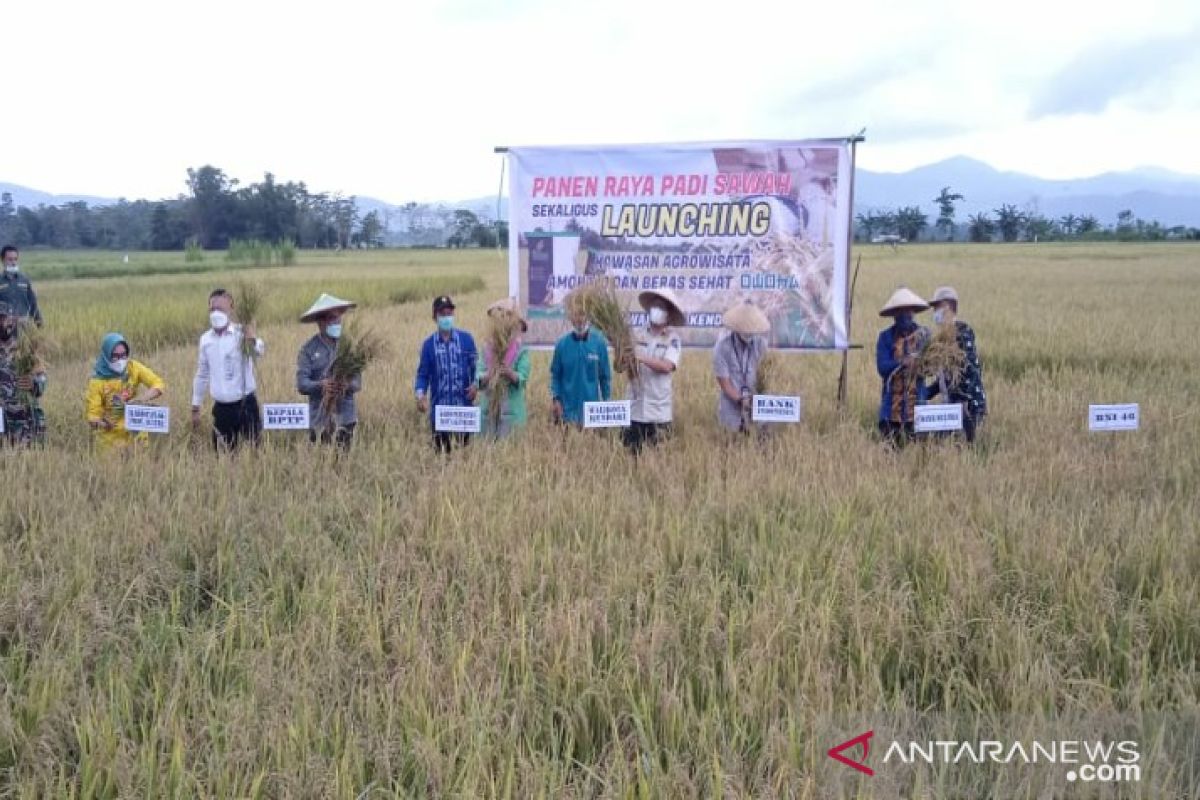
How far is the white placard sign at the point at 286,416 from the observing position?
595cm

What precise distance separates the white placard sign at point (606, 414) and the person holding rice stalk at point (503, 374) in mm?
692

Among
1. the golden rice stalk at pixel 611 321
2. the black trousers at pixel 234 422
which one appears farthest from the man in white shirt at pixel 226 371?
the golden rice stalk at pixel 611 321

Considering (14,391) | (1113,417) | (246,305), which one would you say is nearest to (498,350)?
(246,305)

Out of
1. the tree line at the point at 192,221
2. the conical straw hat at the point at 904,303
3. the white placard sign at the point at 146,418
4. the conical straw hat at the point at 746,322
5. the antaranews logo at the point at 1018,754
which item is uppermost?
the tree line at the point at 192,221

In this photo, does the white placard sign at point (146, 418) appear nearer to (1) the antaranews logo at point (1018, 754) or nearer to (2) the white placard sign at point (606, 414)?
(2) the white placard sign at point (606, 414)

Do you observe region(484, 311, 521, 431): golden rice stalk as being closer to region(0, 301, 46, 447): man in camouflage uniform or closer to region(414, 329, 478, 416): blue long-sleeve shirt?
region(414, 329, 478, 416): blue long-sleeve shirt

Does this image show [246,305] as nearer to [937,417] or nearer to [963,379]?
[937,417]

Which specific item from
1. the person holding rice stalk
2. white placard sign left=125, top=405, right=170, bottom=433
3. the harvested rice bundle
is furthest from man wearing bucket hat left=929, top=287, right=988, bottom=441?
white placard sign left=125, top=405, right=170, bottom=433

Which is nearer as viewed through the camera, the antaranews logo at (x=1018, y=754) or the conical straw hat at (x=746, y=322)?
the antaranews logo at (x=1018, y=754)

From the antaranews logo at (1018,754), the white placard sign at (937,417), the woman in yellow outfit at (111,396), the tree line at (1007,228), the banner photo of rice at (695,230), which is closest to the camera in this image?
the antaranews logo at (1018,754)

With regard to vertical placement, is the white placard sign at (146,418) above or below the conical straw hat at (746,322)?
below

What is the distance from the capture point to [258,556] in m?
4.15

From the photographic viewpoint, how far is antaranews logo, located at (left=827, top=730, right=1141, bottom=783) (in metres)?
2.53

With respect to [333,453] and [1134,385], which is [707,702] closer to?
[333,453]
